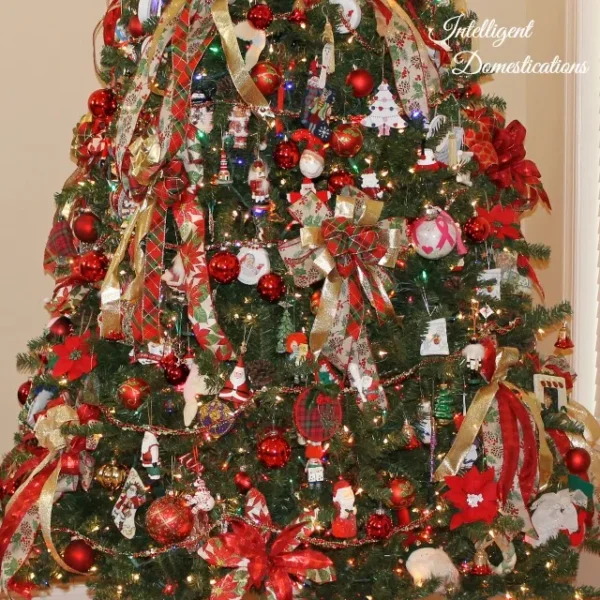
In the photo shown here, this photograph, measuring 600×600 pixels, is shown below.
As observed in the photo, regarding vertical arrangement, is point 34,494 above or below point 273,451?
below

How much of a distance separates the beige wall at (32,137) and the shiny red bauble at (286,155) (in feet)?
3.77

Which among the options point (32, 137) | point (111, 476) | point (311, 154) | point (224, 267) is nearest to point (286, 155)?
point (311, 154)

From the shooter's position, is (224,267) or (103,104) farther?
(103,104)

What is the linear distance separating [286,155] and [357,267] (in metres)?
0.28

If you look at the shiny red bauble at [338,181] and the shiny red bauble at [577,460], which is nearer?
the shiny red bauble at [338,181]

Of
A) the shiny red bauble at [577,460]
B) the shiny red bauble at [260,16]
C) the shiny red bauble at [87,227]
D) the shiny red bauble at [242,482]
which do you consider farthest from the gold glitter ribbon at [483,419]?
the shiny red bauble at [87,227]

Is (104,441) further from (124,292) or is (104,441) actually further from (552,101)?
(552,101)

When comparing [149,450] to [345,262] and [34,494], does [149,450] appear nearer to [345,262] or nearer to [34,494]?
[34,494]

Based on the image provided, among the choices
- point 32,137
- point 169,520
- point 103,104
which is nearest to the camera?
point 169,520

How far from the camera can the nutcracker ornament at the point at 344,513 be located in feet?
5.86

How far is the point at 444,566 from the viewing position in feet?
5.92

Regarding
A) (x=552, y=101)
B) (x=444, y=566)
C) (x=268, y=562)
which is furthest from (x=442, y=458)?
(x=552, y=101)

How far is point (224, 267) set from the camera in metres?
1.82

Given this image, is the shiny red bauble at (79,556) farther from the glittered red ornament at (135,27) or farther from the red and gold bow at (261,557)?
the glittered red ornament at (135,27)
